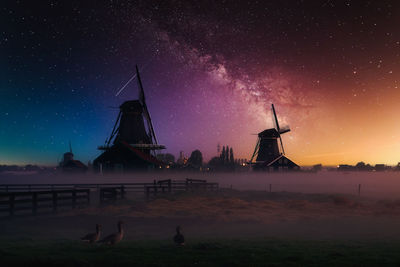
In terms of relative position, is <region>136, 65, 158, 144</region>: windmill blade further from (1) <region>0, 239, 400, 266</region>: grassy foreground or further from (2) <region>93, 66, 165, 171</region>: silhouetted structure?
(1) <region>0, 239, 400, 266</region>: grassy foreground

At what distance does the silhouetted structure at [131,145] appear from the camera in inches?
1972

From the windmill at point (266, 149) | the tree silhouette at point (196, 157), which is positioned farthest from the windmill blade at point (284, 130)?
the tree silhouette at point (196, 157)

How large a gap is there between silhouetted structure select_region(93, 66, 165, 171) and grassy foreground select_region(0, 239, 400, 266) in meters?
38.8

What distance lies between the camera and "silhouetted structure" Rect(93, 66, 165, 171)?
50094mm

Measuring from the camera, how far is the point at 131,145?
54.0 meters

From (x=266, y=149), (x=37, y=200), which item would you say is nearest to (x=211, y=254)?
(x=37, y=200)

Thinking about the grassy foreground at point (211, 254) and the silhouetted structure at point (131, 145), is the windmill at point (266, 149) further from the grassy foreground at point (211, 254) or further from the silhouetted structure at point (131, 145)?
the grassy foreground at point (211, 254)

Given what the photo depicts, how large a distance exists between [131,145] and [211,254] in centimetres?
4624

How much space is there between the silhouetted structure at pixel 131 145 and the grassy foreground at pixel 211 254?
3878 centimetres

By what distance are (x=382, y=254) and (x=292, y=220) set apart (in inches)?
365

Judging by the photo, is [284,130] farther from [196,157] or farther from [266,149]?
[196,157]

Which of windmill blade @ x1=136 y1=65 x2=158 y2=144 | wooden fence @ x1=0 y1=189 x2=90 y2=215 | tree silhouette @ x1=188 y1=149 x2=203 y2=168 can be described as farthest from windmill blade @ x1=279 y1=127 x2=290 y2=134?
wooden fence @ x1=0 y1=189 x2=90 y2=215

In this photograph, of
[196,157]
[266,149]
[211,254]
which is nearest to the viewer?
[211,254]

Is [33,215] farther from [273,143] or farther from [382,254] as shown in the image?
[273,143]
